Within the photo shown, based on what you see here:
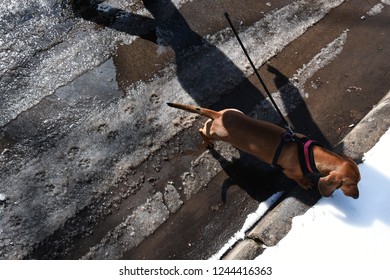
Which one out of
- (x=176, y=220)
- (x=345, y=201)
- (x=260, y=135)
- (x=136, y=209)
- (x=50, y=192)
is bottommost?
(x=345, y=201)

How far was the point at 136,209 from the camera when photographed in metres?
4.63

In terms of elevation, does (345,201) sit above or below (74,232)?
below

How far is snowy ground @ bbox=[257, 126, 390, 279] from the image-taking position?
3994 millimetres

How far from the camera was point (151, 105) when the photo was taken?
5.18 m

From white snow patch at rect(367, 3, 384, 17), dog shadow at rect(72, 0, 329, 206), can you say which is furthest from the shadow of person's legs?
white snow patch at rect(367, 3, 384, 17)

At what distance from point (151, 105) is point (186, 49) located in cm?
109

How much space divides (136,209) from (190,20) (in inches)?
121

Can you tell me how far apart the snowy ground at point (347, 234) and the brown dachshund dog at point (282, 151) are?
0.35m

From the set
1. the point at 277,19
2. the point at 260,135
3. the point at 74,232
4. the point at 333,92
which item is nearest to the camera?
the point at 260,135

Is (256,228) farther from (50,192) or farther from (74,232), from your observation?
(50,192)

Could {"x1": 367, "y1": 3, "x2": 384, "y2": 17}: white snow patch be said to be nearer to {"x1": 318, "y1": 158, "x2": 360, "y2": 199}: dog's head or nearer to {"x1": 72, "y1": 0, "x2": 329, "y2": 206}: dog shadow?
{"x1": 72, "y1": 0, "x2": 329, "y2": 206}: dog shadow

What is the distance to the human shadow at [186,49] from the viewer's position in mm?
5348

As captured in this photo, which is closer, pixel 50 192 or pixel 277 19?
pixel 50 192

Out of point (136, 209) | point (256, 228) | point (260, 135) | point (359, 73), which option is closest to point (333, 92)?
point (359, 73)
